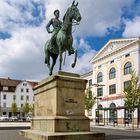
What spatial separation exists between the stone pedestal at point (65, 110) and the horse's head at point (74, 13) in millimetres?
3000

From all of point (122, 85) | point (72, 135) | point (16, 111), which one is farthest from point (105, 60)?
point (72, 135)

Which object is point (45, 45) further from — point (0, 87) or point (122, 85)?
point (0, 87)

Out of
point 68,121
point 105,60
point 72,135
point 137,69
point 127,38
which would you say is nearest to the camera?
point 72,135

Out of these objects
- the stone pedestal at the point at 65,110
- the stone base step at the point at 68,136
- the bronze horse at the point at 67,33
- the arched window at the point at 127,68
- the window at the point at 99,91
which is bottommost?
the stone base step at the point at 68,136

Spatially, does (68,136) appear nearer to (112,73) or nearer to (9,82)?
(112,73)

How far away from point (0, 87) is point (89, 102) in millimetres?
55054

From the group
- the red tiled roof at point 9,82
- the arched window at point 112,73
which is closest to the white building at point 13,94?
the red tiled roof at point 9,82

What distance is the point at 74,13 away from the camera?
59.1 ft

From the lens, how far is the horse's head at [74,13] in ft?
58.5

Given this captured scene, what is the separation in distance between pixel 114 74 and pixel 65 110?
5169cm

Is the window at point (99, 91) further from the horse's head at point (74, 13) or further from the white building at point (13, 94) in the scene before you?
the horse's head at point (74, 13)

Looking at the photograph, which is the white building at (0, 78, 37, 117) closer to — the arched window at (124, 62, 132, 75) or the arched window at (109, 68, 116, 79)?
the arched window at (109, 68, 116, 79)

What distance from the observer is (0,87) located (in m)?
114

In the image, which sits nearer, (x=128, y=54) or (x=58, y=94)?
(x=58, y=94)
